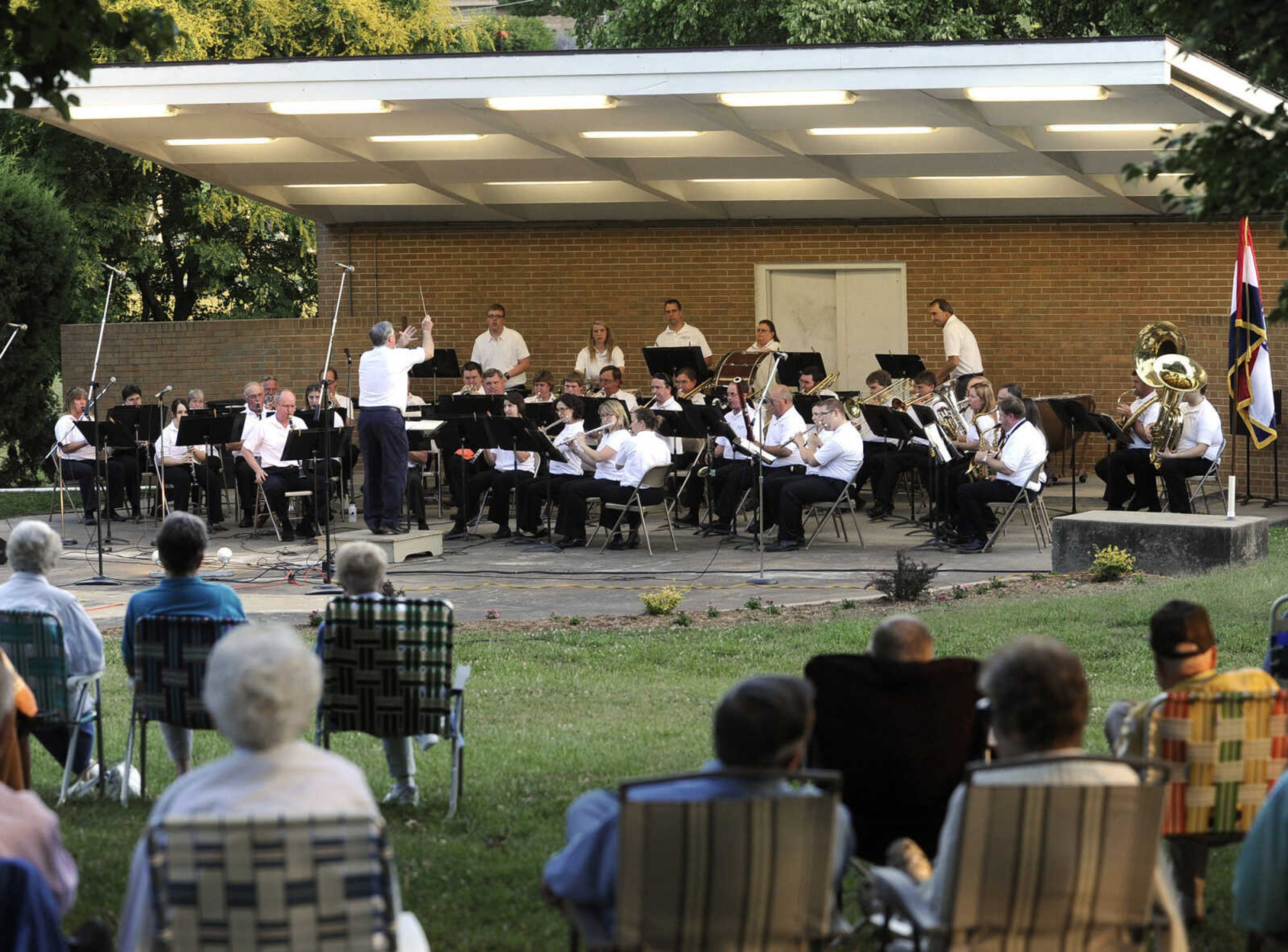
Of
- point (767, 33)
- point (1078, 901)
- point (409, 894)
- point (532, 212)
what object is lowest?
point (409, 894)

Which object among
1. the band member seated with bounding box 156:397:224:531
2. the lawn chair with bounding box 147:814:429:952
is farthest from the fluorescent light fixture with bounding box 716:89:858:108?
the lawn chair with bounding box 147:814:429:952

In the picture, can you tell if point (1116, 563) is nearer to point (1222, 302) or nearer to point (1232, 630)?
point (1232, 630)

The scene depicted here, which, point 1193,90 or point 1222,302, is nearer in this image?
point 1193,90

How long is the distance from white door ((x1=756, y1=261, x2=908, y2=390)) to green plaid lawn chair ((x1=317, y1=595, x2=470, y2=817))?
597 inches

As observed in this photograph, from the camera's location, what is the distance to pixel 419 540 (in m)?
14.7

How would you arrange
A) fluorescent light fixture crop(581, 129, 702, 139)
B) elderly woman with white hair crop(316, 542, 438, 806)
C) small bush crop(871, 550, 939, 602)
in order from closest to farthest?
1. elderly woman with white hair crop(316, 542, 438, 806)
2. small bush crop(871, 550, 939, 602)
3. fluorescent light fixture crop(581, 129, 702, 139)

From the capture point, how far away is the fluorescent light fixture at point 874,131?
16.2 metres

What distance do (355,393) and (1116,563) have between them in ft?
39.9

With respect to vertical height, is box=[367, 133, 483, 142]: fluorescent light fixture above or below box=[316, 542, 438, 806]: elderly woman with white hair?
above

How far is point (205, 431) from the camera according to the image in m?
16.1

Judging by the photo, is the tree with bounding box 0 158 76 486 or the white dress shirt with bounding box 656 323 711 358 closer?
the white dress shirt with bounding box 656 323 711 358

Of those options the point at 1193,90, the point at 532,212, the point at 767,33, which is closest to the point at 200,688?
the point at 1193,90

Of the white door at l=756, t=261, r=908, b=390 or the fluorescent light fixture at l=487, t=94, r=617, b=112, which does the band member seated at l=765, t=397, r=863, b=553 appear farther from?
the white door at l=756, t=261, r=908, b=390

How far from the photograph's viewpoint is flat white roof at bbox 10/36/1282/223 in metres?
14.4
